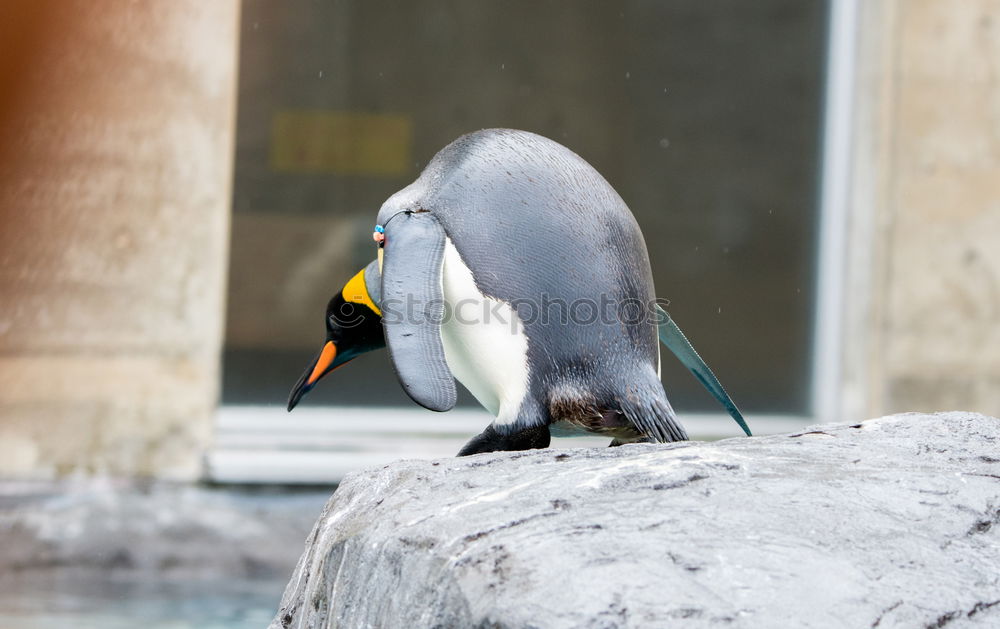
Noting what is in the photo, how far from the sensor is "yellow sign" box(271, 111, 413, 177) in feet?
11.4

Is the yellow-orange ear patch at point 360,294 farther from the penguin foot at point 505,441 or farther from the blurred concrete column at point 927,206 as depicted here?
the blurred concrete column at point 927,206

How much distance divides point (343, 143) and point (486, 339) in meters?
2.16

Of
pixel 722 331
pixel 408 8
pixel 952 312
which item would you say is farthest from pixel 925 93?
pixel 408 8

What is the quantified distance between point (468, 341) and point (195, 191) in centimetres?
179

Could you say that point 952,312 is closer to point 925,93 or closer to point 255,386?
point 925,93

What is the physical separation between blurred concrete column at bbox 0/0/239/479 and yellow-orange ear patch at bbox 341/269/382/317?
4.92 feet

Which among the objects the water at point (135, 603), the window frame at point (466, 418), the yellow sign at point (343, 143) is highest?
the yellow sign at point (343, 143)

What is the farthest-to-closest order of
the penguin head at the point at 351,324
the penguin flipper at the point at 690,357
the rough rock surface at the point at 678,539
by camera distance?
the penguin flipper at the point at 690,357, the penguin head at the point at 351,324, the rough rock surface at the point at 678,539

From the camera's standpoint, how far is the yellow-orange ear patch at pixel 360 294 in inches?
66.2

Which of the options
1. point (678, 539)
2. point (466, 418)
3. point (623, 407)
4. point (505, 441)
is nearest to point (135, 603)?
point (466, 418)

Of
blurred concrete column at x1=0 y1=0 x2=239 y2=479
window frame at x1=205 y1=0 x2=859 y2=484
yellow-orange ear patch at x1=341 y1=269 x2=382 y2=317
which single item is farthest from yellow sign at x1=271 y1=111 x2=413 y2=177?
yellow-orange ear patch at x1=341 y1=269 x2=382 y2=317

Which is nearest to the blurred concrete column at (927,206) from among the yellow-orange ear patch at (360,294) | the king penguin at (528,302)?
the king penguin at (528,302)

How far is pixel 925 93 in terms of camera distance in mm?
3418

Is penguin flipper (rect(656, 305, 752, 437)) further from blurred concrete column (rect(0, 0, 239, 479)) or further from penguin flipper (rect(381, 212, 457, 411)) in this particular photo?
blurred concrete column (rect(0, 0, 239, 479))
